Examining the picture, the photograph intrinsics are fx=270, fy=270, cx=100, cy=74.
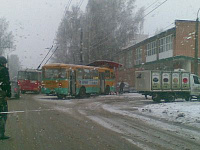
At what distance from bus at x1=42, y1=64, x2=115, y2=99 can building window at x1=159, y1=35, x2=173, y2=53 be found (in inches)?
536

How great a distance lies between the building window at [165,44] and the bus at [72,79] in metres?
13.6

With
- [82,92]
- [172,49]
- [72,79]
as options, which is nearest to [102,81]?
[82,92]

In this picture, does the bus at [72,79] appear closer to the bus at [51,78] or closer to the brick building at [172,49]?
the bus at [51,78]

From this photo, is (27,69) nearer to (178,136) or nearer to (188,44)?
(188,44)

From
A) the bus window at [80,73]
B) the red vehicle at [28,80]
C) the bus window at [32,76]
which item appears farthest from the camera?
the bus window at [32,76]

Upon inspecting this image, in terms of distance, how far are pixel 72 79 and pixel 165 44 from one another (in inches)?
784

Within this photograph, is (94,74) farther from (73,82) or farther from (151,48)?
(151,48)

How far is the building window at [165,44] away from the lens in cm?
3754

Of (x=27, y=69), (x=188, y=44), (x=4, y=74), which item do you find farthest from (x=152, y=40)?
(x=4, y=74)

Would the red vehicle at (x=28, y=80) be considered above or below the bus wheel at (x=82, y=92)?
above

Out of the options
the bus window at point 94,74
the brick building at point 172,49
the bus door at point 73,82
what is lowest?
the bus door at point 73,82

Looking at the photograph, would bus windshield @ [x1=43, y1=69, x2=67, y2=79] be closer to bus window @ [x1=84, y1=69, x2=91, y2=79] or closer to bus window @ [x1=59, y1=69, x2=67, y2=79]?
bus window @ [x1=59, y1=69, x2=67, y2=79]

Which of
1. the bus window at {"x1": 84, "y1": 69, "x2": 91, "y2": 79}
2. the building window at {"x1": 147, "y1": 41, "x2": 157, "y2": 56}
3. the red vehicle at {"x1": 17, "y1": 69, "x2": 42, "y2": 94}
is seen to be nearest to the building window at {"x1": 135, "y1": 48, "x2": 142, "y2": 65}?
the building window at {"x1": 147, "y1": 41, "x2": 157, "y2": 56}

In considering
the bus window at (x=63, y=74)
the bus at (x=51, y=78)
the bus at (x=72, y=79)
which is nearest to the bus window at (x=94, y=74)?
the bus at (x=72, y=79)
